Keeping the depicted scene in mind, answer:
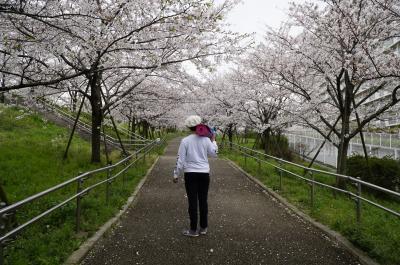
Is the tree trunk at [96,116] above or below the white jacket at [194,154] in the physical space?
above

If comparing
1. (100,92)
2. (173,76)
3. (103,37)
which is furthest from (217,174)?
(103,37)

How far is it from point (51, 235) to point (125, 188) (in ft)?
14.5

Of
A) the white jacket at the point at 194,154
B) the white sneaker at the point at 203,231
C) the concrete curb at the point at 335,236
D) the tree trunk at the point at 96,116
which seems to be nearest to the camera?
the concrete curb at the point at 335,236

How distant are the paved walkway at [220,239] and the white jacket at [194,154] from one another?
1045mm

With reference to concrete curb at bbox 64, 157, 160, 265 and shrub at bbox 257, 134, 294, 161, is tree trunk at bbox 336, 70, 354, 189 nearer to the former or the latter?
concrete curb at bbox 64, 157, 160, 265

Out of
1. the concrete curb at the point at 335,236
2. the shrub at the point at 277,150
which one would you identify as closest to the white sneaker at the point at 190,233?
the concrete curb at the point at 335,236

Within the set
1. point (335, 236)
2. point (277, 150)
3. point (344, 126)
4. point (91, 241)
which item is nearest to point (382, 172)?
point (344, 126)

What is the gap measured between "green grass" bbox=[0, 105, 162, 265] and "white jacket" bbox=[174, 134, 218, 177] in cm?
170

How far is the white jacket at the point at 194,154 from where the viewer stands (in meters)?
5.66

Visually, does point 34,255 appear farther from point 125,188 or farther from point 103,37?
point 125,188

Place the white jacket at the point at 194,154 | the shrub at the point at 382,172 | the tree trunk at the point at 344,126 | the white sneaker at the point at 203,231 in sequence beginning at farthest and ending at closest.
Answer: the shrub at the point at 382,172, the tree trunk at the point at 344,126, the white sneaker at the point at 203,231, the white jacket at the point at 194,154

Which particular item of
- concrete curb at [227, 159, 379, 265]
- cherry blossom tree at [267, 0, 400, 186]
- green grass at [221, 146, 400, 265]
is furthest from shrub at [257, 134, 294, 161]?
concrete curb at [227, 159, 379, 265]

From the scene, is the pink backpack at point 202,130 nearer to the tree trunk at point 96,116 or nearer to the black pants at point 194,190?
the black pants at point 194,190

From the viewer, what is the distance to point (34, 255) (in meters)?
4.57
